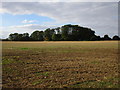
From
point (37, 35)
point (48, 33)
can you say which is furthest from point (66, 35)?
point (37, 35)

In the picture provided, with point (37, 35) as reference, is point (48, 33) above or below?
above

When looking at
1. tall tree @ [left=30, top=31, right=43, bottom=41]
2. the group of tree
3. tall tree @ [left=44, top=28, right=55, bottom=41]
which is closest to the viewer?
the group of tree

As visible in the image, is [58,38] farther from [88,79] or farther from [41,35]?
[88,79]

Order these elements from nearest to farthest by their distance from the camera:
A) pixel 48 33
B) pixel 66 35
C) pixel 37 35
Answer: pixel 66 35
pixel 48 33
pixel 37 35

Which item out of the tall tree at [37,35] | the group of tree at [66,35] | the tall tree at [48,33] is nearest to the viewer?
the group of tree at [66,35]

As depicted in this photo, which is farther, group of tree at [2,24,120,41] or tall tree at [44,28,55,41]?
tall tree at [44,28,55,41]

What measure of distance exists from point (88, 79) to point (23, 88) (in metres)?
3.41

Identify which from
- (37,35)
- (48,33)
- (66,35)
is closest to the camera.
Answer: (66,35)

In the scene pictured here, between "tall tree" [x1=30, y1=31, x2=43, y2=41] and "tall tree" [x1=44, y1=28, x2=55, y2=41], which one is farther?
"tall tree" [x1=30, y1=31, x2=43, y2=41]

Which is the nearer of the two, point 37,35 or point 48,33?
point 48,33

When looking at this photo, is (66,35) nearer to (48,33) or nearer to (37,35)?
(48,33)

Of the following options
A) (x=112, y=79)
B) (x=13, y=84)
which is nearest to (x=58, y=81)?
(x=13, y=84)

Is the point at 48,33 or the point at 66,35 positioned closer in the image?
the point at 66,35

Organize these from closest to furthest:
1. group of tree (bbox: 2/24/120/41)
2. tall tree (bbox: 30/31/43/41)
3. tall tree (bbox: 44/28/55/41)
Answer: group of tree (bbox: 2/24/120/41), tall tree (bbox: 44/28/55/41), tall tree (bbox: 30/31/43/41)
